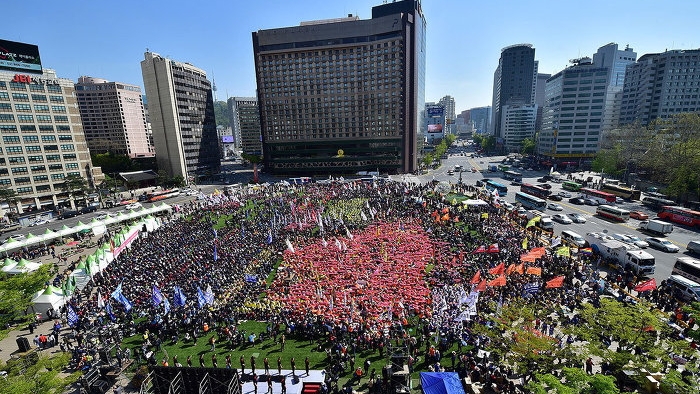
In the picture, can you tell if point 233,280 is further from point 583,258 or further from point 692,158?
point 692,158

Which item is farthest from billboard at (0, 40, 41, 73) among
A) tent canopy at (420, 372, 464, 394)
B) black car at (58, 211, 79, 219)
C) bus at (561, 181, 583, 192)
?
bus at (561, 181, 583, 192)

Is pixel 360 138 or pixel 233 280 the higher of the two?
pixel 360 138

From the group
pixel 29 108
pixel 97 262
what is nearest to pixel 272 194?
pixel 97 262

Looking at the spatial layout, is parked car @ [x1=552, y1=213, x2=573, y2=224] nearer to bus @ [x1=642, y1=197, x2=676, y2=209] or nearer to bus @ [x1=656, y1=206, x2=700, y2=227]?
bus @ [x1=656, y1=206, x2=700, y2=227]

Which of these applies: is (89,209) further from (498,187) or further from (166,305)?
(498,187)

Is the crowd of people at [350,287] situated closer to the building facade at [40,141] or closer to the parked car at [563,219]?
the parked car at [563,219]

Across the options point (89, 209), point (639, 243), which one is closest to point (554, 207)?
point (639, 243)

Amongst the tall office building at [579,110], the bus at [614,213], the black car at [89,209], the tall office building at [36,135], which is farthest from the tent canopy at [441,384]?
the tall office building at [579,110]
